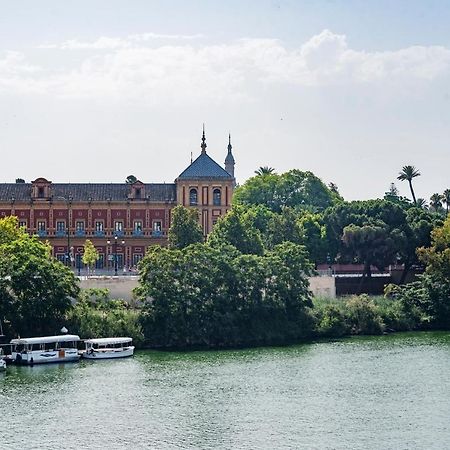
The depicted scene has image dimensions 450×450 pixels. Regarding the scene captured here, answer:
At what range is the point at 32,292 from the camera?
5994 cm

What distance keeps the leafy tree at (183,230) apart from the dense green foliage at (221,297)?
40.3 ft

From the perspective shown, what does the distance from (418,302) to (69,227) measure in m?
29.1

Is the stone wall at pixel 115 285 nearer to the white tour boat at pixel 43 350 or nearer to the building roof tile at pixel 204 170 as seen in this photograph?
the white tour boat at pixel 43 350

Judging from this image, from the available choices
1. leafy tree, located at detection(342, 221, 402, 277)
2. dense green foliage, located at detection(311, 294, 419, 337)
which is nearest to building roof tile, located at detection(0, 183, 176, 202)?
leafy tree, located at detection(342, 221, 402, 277)

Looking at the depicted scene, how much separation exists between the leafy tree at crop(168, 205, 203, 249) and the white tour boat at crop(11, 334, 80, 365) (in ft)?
73.4

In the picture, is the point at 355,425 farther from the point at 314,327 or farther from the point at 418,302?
the point at 418,302

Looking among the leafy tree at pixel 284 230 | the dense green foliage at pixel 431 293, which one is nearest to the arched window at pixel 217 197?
the leafy tree at pixel 284 230

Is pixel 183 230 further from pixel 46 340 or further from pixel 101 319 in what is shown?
pixel 46 340

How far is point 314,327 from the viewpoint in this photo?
66.8 m

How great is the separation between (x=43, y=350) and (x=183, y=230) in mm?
24374

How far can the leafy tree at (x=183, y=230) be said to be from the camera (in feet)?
262

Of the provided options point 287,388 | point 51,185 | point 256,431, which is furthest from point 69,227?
point 256,431

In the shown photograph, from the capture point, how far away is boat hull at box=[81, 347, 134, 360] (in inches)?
2293

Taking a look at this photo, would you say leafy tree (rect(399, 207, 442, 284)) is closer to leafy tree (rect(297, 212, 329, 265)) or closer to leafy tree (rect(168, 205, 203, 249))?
leafy tree (rect(297, 212, 329, 265))
